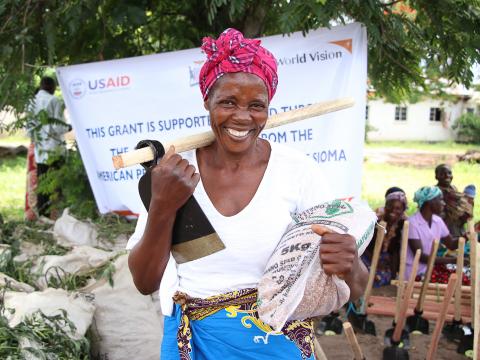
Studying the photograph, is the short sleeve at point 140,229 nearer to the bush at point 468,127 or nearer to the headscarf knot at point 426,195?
the headscarf knot at point 426,195

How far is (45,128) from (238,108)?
3576mm

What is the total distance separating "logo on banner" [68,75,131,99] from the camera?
4102mm

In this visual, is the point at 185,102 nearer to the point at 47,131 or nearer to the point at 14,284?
the point at 47,131

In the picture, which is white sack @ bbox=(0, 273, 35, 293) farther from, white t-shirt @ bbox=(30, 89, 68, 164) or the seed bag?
the seed bag

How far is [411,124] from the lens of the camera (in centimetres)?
2570

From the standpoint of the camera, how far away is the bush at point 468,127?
899 inches

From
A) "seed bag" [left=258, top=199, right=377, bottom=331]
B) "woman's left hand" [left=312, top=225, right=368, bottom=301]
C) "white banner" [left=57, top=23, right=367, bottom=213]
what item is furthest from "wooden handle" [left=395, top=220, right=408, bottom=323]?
"woman's left hand" [left=312, top=225, right=368, bottom=301]

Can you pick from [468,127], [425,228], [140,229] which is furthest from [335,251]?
[468,127]

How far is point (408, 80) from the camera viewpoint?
415cm

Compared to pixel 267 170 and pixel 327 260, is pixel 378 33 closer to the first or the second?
pixel 267 170

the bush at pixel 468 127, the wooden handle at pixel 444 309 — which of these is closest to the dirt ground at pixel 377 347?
the wooden handle at pixel 444 309

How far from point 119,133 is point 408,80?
2152mm

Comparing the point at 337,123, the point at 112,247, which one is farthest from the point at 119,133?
the point at 337,123

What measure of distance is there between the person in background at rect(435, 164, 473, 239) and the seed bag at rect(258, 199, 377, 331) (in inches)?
175
